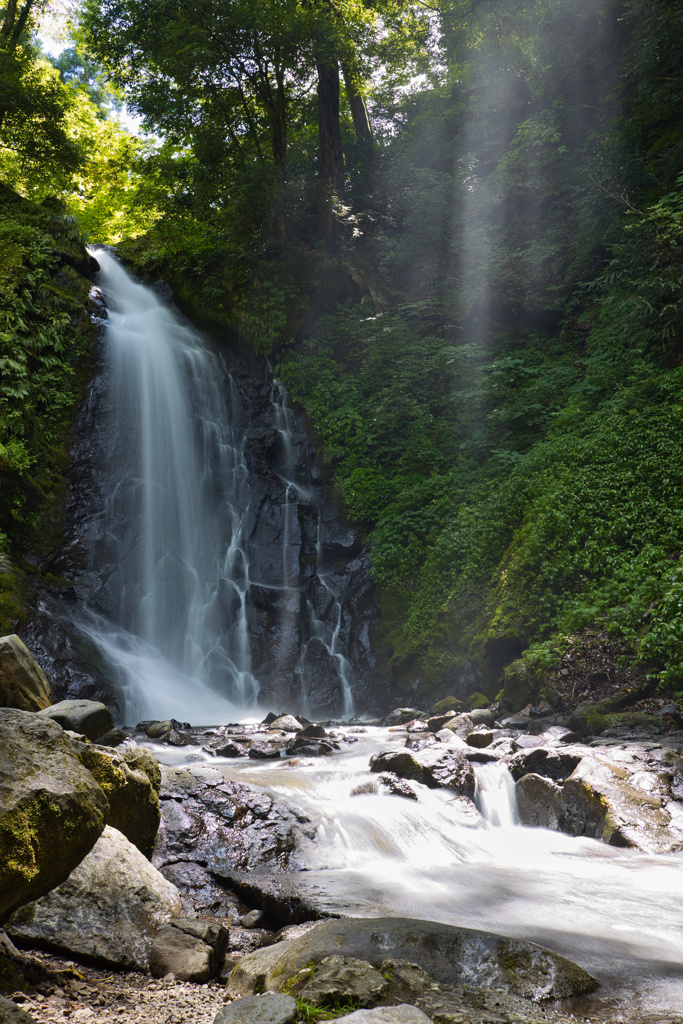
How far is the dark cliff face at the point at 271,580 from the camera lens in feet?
36.0

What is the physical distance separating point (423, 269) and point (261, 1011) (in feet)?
64.4

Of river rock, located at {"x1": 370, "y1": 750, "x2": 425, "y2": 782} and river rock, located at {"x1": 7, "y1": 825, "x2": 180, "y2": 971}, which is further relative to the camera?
river rock, located at {"x1": 370, "y1": 750, "x2": 425, "y2": 782}

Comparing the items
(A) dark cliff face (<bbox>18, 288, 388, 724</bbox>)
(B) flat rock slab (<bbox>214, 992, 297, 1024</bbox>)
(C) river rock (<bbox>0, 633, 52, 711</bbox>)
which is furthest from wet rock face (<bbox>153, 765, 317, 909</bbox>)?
(A) dark cliff face (<bbox>18, 288, 388, 724</bbox>)

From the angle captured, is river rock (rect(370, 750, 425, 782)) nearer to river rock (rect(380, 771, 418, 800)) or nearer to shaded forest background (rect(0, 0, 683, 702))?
river rock (rect(380, 771, 418, 800))

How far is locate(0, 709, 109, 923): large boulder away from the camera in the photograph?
8.73 ft

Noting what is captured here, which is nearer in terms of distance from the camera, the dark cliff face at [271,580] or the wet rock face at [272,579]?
the dark cliff face at [271,580]

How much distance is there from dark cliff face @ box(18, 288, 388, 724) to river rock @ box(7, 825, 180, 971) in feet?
22.0

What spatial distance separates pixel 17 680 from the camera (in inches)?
211

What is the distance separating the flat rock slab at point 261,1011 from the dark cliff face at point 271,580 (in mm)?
8530

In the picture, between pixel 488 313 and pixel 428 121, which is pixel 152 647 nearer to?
pixel 488 313

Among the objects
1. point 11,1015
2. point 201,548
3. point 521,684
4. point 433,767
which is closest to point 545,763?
point 433,767

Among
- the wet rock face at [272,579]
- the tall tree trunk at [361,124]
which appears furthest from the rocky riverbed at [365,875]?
the tall tree trunk at [361,124]

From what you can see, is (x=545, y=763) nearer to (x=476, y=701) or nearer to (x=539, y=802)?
(x=539, y=802)

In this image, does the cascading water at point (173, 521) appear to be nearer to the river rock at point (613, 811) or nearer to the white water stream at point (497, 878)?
the white water stream at point (497, 878)
